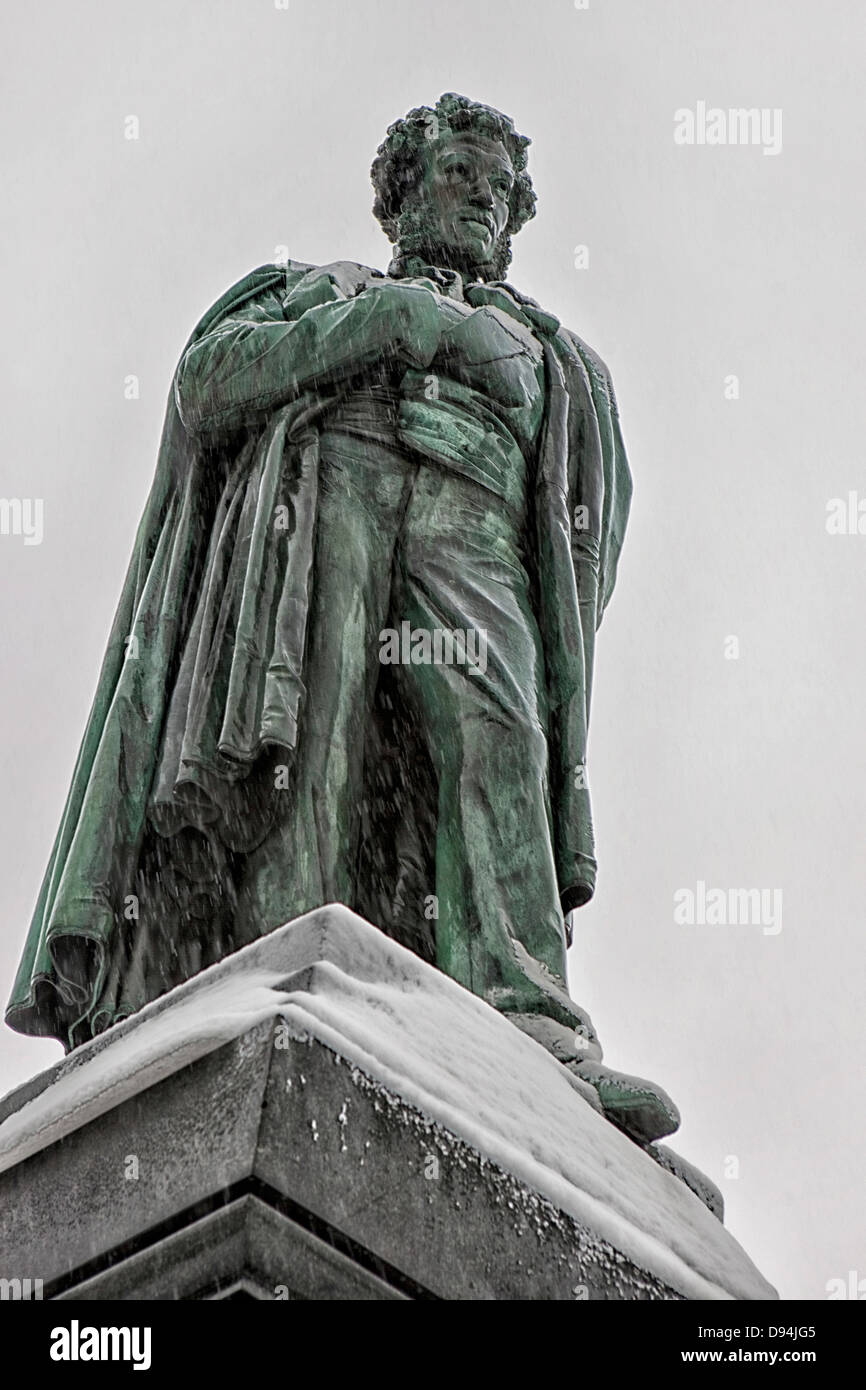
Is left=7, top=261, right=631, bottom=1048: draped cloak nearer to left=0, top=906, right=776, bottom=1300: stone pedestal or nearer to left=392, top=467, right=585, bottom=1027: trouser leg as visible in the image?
left=392, top=467, right=585, bottom=1027: trouser leg

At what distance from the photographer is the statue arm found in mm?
7055

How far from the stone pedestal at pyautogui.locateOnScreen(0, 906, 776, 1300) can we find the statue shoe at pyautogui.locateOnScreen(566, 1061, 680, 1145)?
86 centimetres

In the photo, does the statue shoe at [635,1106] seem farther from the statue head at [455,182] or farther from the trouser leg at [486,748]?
the statue head at [455,182]

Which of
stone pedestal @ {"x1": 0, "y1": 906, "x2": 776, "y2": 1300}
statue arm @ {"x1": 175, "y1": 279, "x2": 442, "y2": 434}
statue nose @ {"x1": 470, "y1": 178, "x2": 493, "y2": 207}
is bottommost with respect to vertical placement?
stone pedestal @ {"x1": 0, "y1": 906, "x2": 776, "y2": 1300}

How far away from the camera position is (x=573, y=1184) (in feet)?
14.6

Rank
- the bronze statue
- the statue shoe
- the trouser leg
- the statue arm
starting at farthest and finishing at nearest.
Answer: the statue arm → the bronze statue → the trouser leg → the statue shoe

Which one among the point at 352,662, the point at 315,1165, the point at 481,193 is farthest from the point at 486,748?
the point at 315,1165

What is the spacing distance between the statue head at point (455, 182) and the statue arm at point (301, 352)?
80 centimetres

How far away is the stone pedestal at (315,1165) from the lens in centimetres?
382

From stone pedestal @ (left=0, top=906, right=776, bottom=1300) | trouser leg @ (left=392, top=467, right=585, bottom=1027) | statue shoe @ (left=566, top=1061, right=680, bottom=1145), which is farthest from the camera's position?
trouser leg @ (left=392, top=467, right=585, bottom=1027)

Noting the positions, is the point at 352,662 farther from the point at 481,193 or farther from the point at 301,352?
the point at 481,193

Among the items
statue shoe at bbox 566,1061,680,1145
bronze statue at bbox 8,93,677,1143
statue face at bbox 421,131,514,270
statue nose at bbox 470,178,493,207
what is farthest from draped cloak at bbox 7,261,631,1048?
statue shoe at bbox 566,1061,680,1145

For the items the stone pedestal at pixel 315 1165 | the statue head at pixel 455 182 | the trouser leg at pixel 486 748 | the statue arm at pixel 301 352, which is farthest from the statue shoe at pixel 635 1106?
the statue head at pixel 455 182
